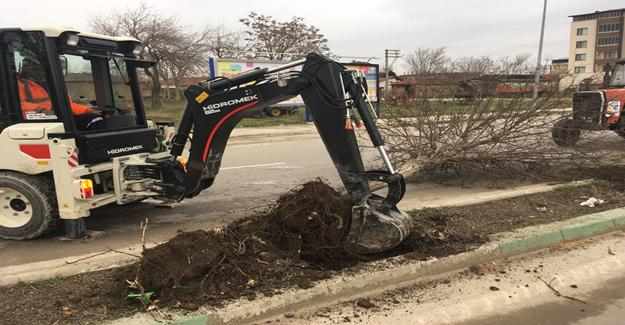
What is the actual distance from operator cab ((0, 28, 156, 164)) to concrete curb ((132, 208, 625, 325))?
2980 mm

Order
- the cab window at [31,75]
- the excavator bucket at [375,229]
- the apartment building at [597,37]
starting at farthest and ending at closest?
the apartment building at [597,37] → the cab window at [31,75] → the excavator bucket at [375,229]

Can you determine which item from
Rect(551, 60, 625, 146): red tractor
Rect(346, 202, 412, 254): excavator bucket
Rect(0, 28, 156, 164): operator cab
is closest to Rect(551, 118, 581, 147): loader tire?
Rect(551, 60, 625, 146): red tractor

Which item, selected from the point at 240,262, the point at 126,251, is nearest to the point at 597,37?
the point at 126,251

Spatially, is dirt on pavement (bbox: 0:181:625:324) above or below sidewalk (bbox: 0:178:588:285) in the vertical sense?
above

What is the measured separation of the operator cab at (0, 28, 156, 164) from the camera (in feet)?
17.4

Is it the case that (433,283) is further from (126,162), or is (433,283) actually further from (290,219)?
(126,162)

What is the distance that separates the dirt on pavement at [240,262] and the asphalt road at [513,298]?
0.38 metres

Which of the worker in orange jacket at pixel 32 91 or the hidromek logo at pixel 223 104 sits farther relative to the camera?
the worker in orange jacket at pixel 32 91

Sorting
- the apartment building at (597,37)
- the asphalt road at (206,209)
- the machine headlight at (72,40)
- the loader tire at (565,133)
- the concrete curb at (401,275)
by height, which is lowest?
the asphalt road at (206,209)

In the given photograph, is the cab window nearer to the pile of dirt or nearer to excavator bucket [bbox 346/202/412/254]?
the pile of dirt

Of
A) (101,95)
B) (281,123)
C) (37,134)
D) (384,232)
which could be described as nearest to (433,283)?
(384,232)

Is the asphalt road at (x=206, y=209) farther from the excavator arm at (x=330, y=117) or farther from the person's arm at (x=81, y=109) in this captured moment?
the person's arm at (x=81, y=109)

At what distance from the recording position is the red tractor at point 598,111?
8.23 m

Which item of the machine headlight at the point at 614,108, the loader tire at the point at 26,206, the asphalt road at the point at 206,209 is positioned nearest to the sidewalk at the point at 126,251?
the asphalt road at the point at 206,209
